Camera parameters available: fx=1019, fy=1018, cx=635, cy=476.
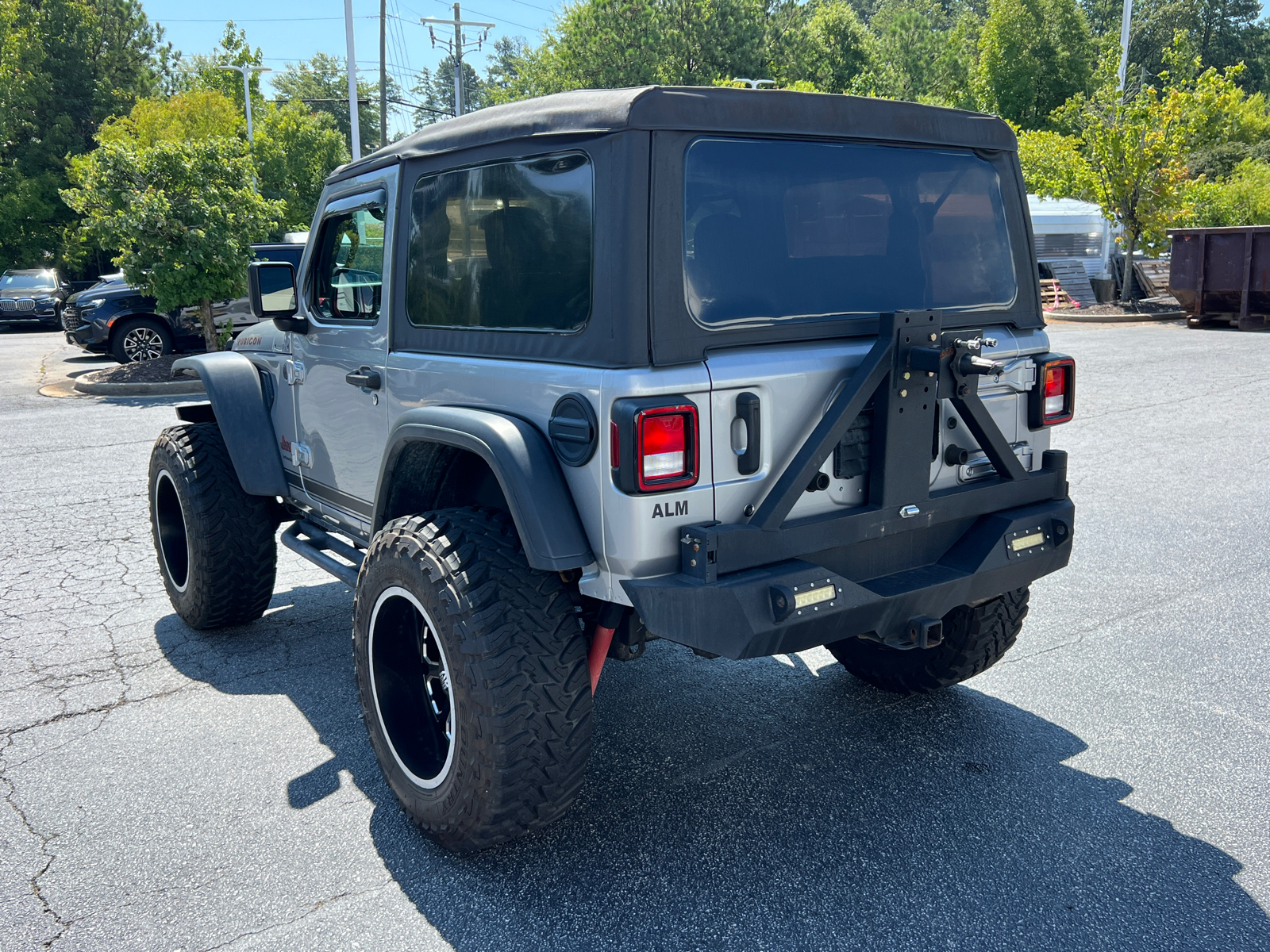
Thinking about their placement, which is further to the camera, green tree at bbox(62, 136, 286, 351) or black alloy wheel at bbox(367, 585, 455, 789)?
green tree at bbox(62, 136, 286, 351)

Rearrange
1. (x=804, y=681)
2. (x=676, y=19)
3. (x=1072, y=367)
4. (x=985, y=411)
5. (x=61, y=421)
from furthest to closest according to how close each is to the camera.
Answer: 1. (x=676, y=19)
2. (x=61, y=421)
3. (x=804, y=681)
4. (x=1072, y=367)
5. (x=985, y=411)

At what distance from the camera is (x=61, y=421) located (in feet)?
38.0

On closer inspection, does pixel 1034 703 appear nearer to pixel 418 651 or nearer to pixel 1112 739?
pixel 1112 739

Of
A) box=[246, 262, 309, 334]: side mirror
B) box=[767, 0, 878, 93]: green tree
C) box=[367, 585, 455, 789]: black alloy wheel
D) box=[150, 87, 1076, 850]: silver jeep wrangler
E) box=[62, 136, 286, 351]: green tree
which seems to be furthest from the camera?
box=[767, 0, 878, 93]: green tree

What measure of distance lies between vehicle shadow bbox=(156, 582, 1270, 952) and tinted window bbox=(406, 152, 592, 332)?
5.26 feet

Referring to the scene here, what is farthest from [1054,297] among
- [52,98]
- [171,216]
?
[52,98]

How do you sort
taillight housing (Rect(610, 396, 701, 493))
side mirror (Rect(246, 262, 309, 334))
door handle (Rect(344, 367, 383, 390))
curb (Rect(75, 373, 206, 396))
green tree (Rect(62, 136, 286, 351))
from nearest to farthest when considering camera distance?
1. taillight housing (Rect(610, 396, 701, 493))
2. door handle (Rect(344, 367, 383, 390))
3. side mirror (Rect(246, 262, 309, 334))
4. green tree (Rect(62, 136, 286, 351))
5. curb (Rect(75, 373, 206, 396))

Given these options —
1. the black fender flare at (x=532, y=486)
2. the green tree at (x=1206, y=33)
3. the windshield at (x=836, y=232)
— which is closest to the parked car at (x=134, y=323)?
the black fender flare at (x=532, y=486)

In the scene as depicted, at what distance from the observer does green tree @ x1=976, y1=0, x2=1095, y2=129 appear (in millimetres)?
50625

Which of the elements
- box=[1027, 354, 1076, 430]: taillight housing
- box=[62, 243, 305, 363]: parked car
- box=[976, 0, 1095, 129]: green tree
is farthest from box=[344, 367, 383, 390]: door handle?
box=[976, 0, 1095, 129]: green tree

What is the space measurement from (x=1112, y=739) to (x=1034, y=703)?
363mm

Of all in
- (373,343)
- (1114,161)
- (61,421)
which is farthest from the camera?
(1114,161)

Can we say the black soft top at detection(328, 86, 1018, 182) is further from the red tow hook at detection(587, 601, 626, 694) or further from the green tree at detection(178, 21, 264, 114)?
the green tree at detection(178, 21, 264, 114)

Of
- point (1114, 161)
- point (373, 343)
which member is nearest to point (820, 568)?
point (373, 343)
